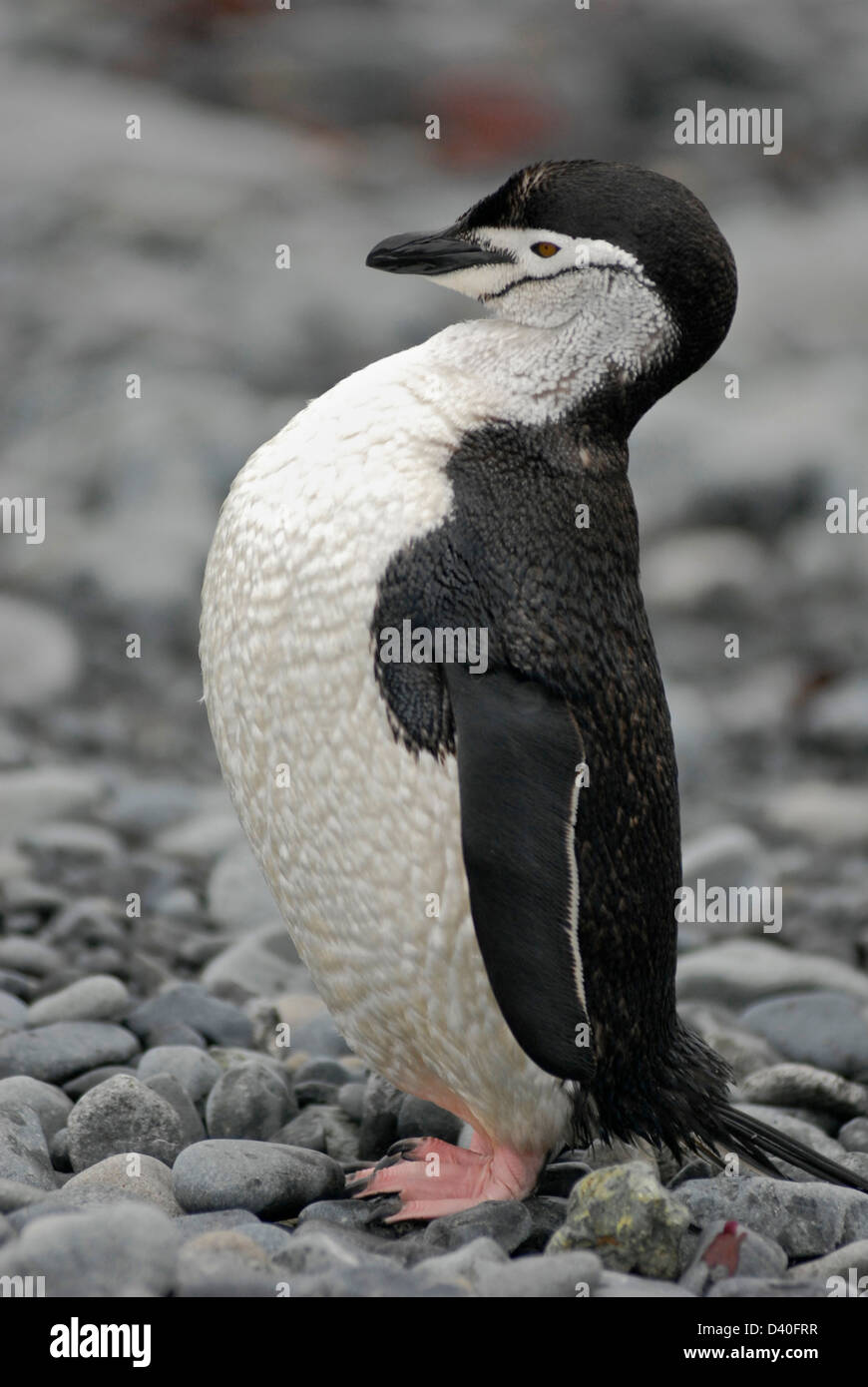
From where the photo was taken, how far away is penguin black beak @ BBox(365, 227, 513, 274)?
209 cm

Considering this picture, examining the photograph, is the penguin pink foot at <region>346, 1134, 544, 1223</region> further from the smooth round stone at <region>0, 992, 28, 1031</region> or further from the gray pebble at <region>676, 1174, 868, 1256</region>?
the smooth round stone at <region>0, 992, 28, 1031</region>

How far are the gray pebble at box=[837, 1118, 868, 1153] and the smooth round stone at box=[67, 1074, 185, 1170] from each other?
1043 mm

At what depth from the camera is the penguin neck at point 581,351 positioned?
2.01m

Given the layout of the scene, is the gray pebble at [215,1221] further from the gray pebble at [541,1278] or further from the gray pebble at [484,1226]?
the gray pebble at [541,1278]

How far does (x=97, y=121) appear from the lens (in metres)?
8.05

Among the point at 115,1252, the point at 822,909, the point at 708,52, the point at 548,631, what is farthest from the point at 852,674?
the point at 115,1252

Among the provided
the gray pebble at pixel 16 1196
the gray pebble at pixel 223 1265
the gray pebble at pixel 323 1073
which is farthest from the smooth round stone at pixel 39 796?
the gray pebble at pixel 223 1265

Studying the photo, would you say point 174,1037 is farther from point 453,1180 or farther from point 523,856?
point 523,856

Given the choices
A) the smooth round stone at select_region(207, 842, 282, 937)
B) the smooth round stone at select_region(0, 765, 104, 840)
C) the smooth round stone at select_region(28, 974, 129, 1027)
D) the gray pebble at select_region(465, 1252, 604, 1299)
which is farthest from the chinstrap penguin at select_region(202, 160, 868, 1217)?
the smooth round stone at select_region(0, 765, 104, 840)

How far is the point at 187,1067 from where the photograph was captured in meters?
2.48

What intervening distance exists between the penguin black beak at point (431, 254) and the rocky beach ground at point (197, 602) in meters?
1.15

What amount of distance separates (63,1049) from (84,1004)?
21 cm

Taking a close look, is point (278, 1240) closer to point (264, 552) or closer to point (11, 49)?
point (264, 552)

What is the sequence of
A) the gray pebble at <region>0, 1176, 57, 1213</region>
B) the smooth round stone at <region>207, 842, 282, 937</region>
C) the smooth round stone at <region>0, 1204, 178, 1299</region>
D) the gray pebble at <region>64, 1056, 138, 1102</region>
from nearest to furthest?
the smooth round stone at <region>0, 1204, 178, 1299</region>
the gray pebble at <region>0, 1176, 57, 1213</region>
the gray pebble at <region>64, 1056, 138, 1102</region>
the smooth round stone at <region>207, 842, 282, 937</region>
